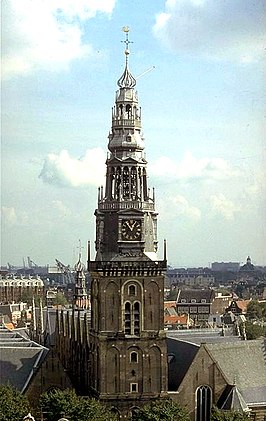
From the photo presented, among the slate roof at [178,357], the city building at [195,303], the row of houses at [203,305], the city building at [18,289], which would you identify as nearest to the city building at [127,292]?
the slate roof at [178,357]

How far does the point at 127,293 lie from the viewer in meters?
48.9

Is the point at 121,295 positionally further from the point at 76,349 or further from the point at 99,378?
the point at 76,349

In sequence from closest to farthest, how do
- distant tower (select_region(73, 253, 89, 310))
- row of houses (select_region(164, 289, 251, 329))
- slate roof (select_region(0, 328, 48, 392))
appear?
slate roof (select_region(0, 328, 48, 392)), distant tower (select_region(73, 253, 89, 310)), row of houses (select_region(164, 289, 251, 329))

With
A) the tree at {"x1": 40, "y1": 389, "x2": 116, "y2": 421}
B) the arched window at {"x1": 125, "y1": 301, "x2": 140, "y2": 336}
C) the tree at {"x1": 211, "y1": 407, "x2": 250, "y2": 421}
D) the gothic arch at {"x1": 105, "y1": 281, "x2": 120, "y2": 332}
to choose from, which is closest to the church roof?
the tree at {"x1": 211, "y1": 407, "x2": 250, "y2": 421}

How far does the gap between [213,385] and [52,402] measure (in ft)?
36.2

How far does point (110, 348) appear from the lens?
1916 inches

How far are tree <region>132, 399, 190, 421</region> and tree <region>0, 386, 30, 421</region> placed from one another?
6.81 metres

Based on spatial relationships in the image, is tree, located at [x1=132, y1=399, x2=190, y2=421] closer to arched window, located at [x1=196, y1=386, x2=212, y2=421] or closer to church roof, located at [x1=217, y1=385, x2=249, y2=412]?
arched window, located at [x1=196, y1=386, x2=212, y2=421]

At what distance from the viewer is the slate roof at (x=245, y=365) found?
53.4 metres

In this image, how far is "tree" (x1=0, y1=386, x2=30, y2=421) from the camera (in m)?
45.8

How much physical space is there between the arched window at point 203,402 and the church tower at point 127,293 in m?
3.08

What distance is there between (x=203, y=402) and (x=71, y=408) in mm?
9700

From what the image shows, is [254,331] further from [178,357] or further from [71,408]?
[71,408]

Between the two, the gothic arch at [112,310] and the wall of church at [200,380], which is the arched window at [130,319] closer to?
the gothic arch at [112,310]
